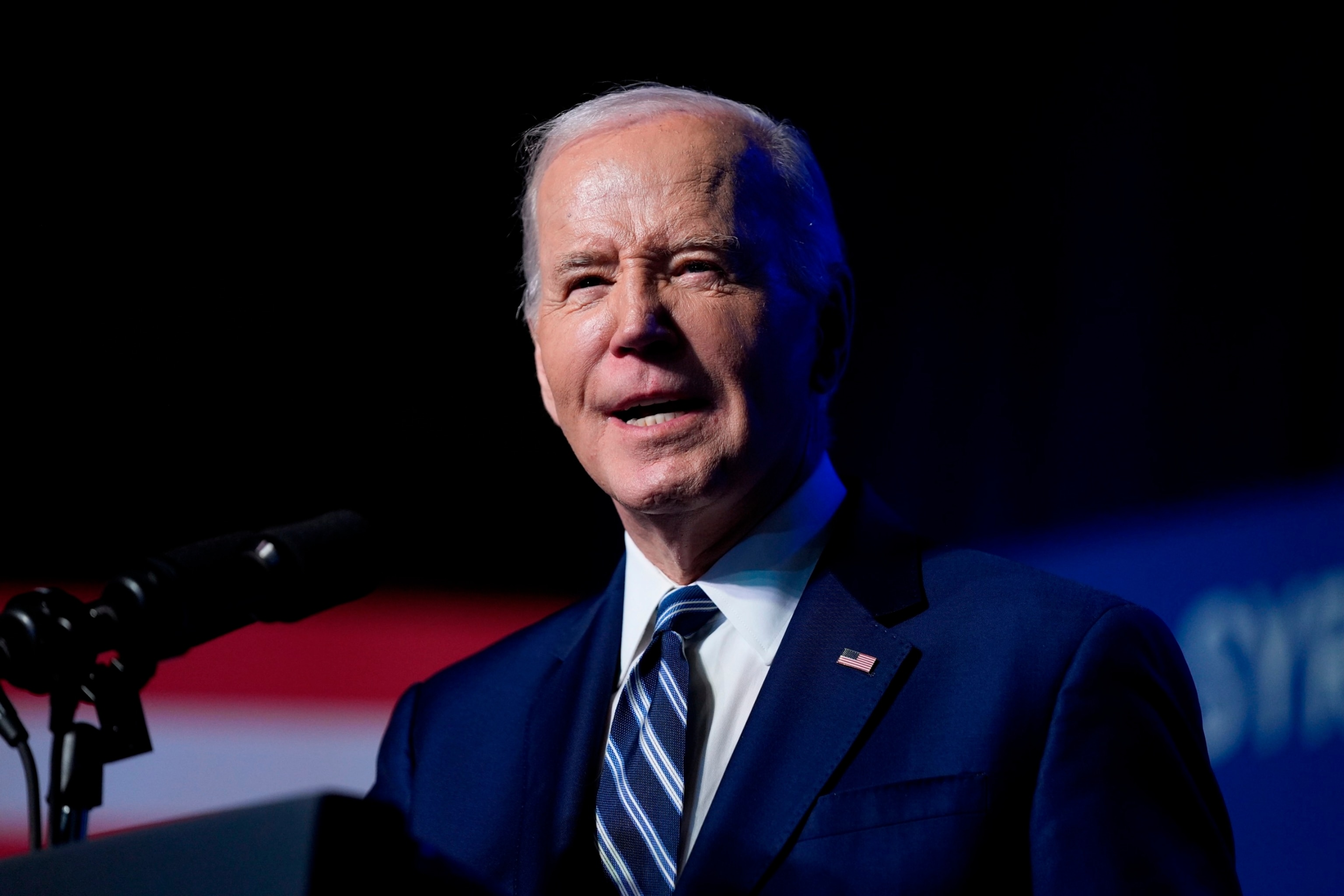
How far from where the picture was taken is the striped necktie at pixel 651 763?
1.46 m

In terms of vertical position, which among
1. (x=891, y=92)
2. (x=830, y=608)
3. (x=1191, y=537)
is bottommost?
(x=1191, y=537)

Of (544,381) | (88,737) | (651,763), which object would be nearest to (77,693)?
(88,737)

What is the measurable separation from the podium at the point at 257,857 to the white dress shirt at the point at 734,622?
81cm

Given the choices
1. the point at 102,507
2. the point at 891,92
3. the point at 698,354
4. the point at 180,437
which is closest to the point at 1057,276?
the point at 891,92

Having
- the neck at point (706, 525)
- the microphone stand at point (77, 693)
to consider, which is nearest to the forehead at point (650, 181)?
the neck at point (706, 525)

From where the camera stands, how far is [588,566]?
2920 mm

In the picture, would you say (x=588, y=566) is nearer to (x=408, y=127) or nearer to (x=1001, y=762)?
(x=408, y=127)

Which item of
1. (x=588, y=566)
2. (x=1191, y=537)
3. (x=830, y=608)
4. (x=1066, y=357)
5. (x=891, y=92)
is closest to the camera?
(x=830, y=608)

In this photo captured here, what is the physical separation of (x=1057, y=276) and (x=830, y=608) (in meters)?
1.22

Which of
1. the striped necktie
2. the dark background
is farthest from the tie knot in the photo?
the dark background

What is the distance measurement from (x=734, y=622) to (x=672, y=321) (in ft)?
1.36

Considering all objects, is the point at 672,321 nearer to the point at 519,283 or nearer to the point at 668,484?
the point at 668,484

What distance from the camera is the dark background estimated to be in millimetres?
2270

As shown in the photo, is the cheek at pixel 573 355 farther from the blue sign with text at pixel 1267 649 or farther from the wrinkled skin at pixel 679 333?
the blue sign with text at pixel 1267 649
